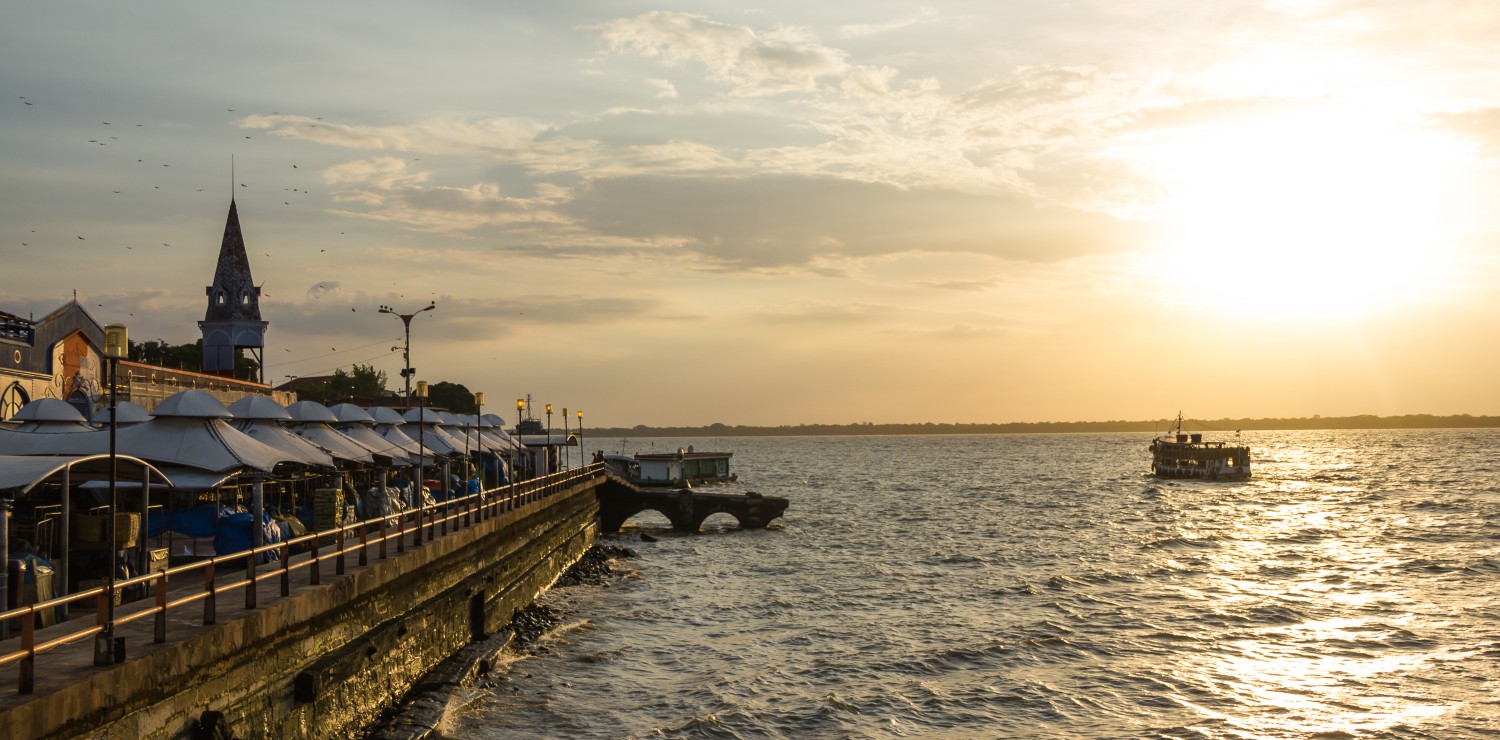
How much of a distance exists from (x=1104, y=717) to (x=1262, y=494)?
92.3 m

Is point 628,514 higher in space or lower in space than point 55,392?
lower

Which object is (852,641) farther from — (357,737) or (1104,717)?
(357,737)

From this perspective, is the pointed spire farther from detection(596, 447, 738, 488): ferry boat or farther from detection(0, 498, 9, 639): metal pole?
detection(0, 498, 9, 639): metal pole

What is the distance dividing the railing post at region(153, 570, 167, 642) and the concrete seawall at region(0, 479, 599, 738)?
188 mm

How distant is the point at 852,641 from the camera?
3519cm

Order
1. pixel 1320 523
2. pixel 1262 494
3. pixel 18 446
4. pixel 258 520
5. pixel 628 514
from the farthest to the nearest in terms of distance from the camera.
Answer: pixel 1262 494, pixel 1320 523, pixel 628 514, pixel 258 520, pixel 18 446

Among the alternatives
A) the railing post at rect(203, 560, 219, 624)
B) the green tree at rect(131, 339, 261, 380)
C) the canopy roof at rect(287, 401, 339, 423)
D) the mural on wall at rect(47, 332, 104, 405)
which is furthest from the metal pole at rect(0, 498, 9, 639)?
the green tree at rect(131, 339, 261, 380)

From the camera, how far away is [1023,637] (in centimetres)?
3591

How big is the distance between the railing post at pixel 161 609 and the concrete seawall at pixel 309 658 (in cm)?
19

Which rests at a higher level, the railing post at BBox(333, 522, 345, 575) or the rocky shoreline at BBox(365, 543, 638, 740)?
the railing post at BBox(333, 522, 345, 575)

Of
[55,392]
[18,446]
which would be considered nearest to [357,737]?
[18,446]

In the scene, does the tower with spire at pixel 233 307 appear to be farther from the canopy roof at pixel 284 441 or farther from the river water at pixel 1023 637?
the canopy roof at pixel 284 441

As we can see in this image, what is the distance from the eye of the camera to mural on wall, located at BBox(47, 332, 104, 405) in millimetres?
38344

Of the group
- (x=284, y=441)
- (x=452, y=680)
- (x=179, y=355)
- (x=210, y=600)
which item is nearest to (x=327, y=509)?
(x=284, y=441)
